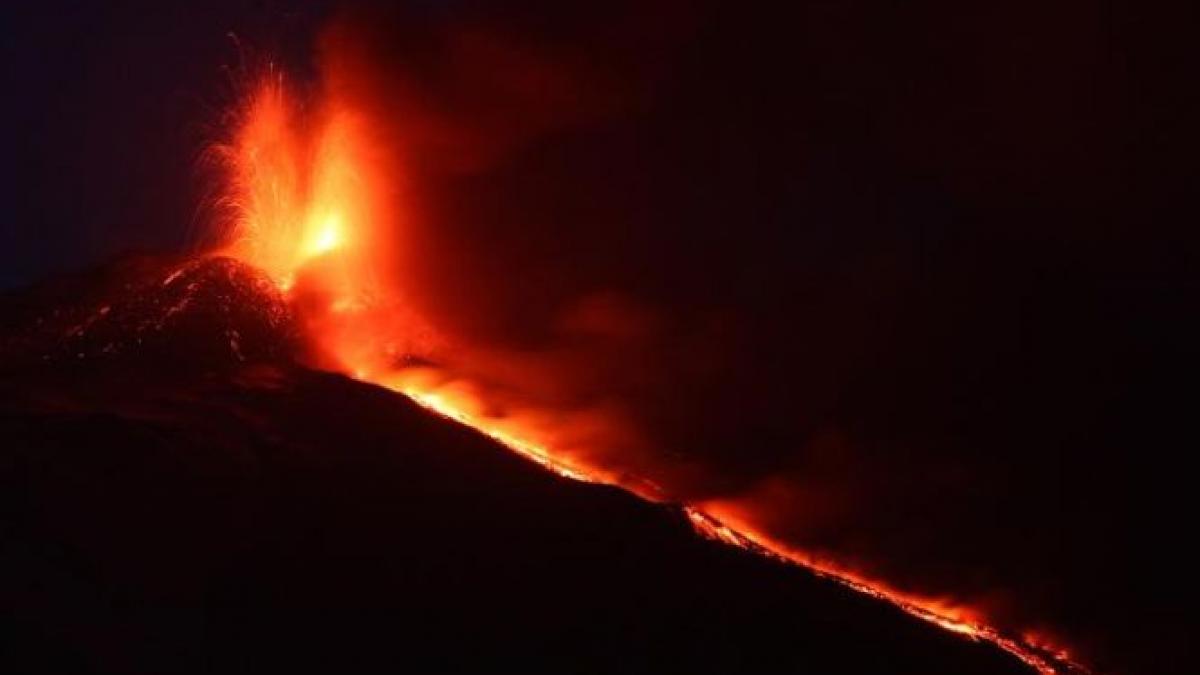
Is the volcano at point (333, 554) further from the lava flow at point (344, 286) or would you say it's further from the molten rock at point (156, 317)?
the lava flow at point (344, 286)

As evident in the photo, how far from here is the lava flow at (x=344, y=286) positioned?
53.3 ft

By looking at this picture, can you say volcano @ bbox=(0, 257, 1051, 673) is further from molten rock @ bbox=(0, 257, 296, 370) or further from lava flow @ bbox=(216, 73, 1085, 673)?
lava flow @ bbox=(216, 73, 1085, 673)

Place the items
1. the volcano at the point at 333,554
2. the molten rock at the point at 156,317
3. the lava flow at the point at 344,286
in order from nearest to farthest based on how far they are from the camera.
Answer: the volcano at the point at 333,554 → the molten rock at the point at 156,317 → the lava flow at the point at 344,286

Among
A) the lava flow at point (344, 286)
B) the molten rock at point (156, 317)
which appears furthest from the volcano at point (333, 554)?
the lava flow at point (344, 286)

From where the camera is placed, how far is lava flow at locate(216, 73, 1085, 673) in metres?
16.2

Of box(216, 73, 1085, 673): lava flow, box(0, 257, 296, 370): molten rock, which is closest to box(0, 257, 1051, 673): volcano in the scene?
box(0, 257, 296, 370): molten rock

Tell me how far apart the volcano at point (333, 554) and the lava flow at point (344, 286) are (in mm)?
3518

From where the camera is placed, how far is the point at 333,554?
8.69 m

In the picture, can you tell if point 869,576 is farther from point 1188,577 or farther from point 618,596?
point 618,596

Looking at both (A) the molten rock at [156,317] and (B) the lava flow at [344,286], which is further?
(B) the lava flow at [344,286]

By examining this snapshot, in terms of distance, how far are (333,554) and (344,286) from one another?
9.39m

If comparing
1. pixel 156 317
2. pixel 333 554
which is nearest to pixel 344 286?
pixel 156 317

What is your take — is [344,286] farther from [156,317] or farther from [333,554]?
[333,554]

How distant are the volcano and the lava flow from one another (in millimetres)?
3518
